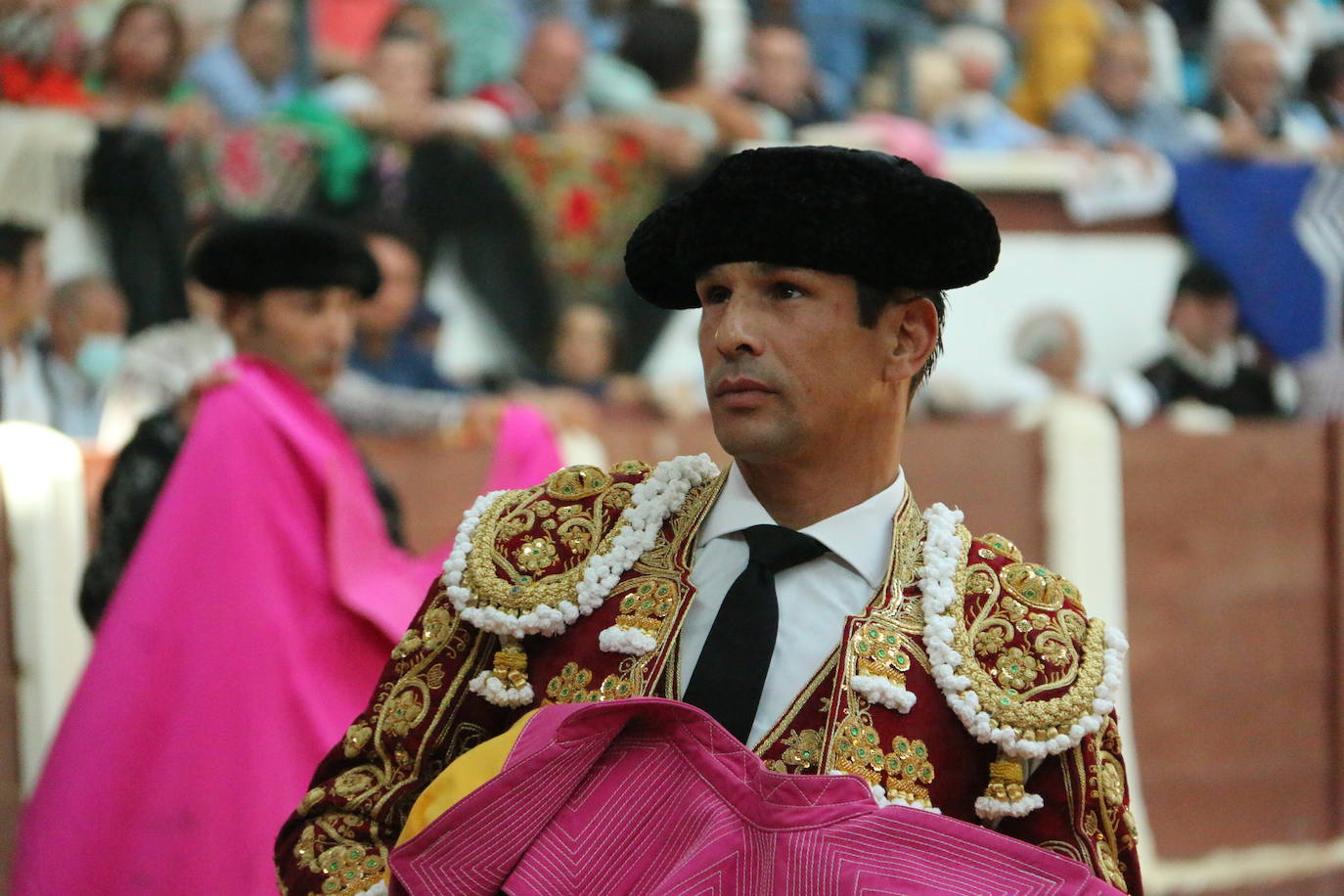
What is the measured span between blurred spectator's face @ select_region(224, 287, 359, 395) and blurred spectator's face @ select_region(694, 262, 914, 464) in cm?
204

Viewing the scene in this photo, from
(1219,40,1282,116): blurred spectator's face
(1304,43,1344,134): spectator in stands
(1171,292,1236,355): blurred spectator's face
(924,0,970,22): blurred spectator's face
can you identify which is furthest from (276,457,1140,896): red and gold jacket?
(1304,43,1344,134): spectator in stands

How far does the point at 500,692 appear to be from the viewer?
1.94 meters

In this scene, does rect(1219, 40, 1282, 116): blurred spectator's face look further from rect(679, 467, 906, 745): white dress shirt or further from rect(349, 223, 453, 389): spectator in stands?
rect(679, 467, 906, 745): white dress shirt

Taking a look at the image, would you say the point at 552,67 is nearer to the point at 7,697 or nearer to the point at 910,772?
the point at 7,697

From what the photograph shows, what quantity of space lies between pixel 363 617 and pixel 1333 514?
4567 mm

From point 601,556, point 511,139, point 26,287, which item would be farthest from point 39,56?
point 601,556

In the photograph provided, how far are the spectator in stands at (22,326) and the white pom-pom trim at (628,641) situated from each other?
3594 millimetres

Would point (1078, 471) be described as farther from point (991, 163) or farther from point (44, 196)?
point (44, 196)

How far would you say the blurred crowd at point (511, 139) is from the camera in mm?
5312

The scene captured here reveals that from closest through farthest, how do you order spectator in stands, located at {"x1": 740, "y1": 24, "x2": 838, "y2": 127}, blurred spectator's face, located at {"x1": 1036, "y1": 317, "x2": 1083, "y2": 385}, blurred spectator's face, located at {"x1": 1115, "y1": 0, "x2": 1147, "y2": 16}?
1. spectator in stands, located at {"x1": 740, "y1": 24, "x2": 838, "y2": 127}
2. blurred spectator's face, located at {"x1": 1036, "y1": 317, "x2": 1083, "y2": 385}
3. blurred spectator's face, located at {"x1": 1115, "y1": 0, "x2": 1147, "y2": 16}

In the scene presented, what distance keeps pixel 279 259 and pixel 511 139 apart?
232 cm

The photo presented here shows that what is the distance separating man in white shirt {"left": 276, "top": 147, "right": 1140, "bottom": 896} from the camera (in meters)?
1.87

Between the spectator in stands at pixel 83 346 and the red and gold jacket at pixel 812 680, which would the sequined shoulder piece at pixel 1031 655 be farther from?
the spectator in stands at pixel 83 346

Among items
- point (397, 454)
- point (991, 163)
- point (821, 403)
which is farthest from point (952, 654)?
point (991, 163)
